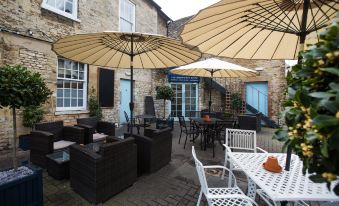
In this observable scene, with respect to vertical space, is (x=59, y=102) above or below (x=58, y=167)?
above

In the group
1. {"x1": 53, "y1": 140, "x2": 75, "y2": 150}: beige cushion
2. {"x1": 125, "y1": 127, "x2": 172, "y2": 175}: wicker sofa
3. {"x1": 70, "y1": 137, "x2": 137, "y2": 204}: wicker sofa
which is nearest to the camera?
{"x1": 70, "y1": 137, "x2": 137, "y2": 204}: wicker sofa

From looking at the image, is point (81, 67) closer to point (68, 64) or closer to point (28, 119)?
point (68, 64)

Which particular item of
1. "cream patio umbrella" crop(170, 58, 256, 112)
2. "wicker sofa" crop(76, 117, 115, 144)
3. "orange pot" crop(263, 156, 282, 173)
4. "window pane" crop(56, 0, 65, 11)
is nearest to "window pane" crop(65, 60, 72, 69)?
"window pane" crop(56, 0, 65, 11)

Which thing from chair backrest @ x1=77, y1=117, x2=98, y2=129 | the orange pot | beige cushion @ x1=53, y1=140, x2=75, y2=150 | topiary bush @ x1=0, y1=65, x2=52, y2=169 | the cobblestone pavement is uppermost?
topiary bush @ x1=0, y1=65, x2=52, y2=169

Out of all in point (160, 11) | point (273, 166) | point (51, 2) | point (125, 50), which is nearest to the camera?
point (273, 166)

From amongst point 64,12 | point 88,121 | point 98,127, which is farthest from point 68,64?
point 98,127

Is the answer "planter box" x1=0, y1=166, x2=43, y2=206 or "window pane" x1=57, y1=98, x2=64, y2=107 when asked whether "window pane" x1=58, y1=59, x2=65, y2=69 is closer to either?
"window pane" x1=57, y1=98, x2=64, y2=107

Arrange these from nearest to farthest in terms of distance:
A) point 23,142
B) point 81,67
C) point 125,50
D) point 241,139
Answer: point 241,139 < point 125,50 < point 23,142 < point 81,67

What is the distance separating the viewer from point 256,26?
92.0 inches

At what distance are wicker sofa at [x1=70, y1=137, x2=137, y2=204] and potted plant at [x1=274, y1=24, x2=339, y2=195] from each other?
2.38 meters

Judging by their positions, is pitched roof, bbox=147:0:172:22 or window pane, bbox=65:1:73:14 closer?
window pane, bbox=65:1:73:14

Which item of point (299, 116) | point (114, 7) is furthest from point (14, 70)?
point (114, 7)

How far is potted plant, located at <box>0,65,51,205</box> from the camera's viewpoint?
2.16 metres

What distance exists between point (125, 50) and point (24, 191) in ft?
9.27
